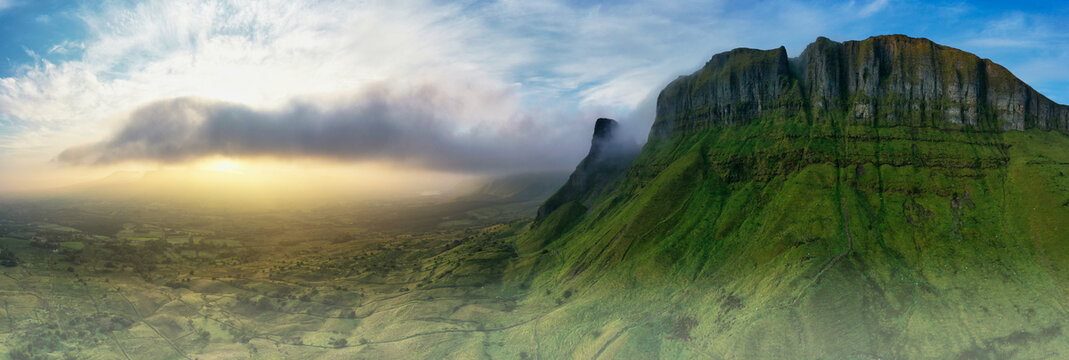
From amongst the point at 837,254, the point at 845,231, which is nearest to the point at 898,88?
the point at 845,231

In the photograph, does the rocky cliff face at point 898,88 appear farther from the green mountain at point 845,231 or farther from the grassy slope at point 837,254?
the grassy slope at point 837,254

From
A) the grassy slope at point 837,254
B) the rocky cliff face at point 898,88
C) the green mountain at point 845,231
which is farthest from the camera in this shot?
the rocky cliff face at point 898,88

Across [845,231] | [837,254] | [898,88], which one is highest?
[898,88]

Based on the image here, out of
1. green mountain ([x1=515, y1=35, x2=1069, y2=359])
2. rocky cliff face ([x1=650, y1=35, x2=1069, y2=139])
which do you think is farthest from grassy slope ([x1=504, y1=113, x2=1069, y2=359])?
rocky cliff face ([x1=650, y1=35, x2=1069, y2=139])

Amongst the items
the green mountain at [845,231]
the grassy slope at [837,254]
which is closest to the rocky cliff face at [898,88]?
the green mountain at [845,231]

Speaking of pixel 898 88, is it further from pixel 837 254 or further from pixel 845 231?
pixel 837 254

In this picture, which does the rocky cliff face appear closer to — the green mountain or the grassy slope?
the green mountain
